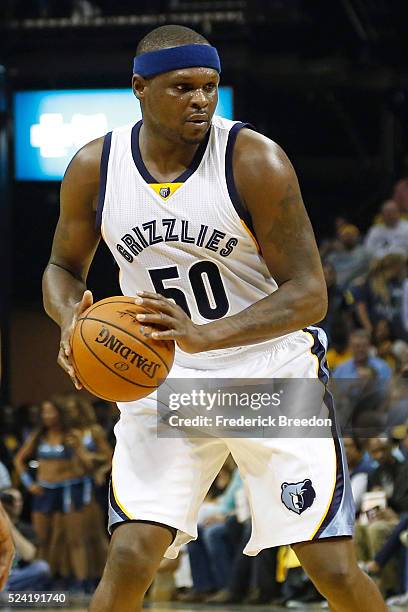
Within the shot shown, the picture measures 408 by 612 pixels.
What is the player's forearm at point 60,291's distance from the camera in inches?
153

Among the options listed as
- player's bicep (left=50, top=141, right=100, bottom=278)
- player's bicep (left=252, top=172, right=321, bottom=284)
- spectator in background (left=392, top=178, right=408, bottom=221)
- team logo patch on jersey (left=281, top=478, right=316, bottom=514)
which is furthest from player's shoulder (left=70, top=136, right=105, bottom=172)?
spectator in background (left=392, top=178, right=408, bottom=221)

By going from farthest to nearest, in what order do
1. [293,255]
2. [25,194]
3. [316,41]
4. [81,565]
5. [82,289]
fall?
[316,41] < [25,194] < [81,565] < [82,289] < [293,255]

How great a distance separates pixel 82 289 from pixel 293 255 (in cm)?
77

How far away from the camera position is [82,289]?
4012 millimetres

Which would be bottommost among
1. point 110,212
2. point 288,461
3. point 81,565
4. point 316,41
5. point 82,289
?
point 81,565

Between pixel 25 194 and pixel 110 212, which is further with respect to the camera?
pixel 25 194

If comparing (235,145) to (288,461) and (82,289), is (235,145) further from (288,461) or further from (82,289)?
(288,461)

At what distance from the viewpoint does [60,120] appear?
1016 cm

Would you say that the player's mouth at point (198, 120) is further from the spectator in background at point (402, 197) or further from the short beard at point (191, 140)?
the spectator in background at point (402, 197)

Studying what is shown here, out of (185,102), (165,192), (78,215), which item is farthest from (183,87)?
(78,215)

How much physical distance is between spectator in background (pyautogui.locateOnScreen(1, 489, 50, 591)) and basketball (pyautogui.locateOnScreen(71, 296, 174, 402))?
4327mm

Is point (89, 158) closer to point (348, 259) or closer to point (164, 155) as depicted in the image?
point (164, 155)

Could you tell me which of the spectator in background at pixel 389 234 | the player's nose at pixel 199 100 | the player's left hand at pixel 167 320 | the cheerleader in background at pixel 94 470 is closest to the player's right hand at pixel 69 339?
the player's left hand at pixel 167 320

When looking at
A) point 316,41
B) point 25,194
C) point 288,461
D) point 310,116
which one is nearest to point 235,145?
point 288,461
